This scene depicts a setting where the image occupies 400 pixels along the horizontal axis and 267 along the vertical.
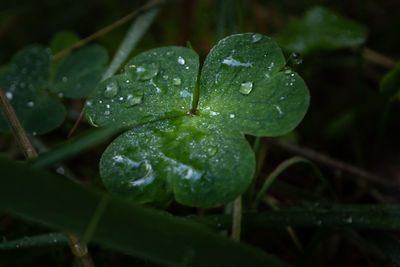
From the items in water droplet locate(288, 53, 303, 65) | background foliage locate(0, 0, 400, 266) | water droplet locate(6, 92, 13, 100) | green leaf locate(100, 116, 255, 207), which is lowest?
background foliage locate(0, 0, 400, 266)

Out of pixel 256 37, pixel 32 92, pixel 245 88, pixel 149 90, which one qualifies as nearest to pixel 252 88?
pixel 245 88

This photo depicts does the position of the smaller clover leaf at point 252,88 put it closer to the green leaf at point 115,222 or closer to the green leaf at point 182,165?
the green leaf at point 182,165

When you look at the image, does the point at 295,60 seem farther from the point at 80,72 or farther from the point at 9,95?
the point at 9,95

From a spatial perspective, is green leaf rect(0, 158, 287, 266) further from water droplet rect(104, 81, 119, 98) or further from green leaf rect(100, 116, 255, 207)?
water droplet rect(104, 81, 119, 98)

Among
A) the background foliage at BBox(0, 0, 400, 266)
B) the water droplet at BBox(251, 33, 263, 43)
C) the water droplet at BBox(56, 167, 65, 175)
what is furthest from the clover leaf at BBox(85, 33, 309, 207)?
the water droplet at BBox(56, 167, 65, 175)

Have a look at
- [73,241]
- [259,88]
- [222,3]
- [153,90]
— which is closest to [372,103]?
[222,3]

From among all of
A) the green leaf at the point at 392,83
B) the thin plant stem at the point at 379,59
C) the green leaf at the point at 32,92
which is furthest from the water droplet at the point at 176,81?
the thin plant stem at the point at 379,59
